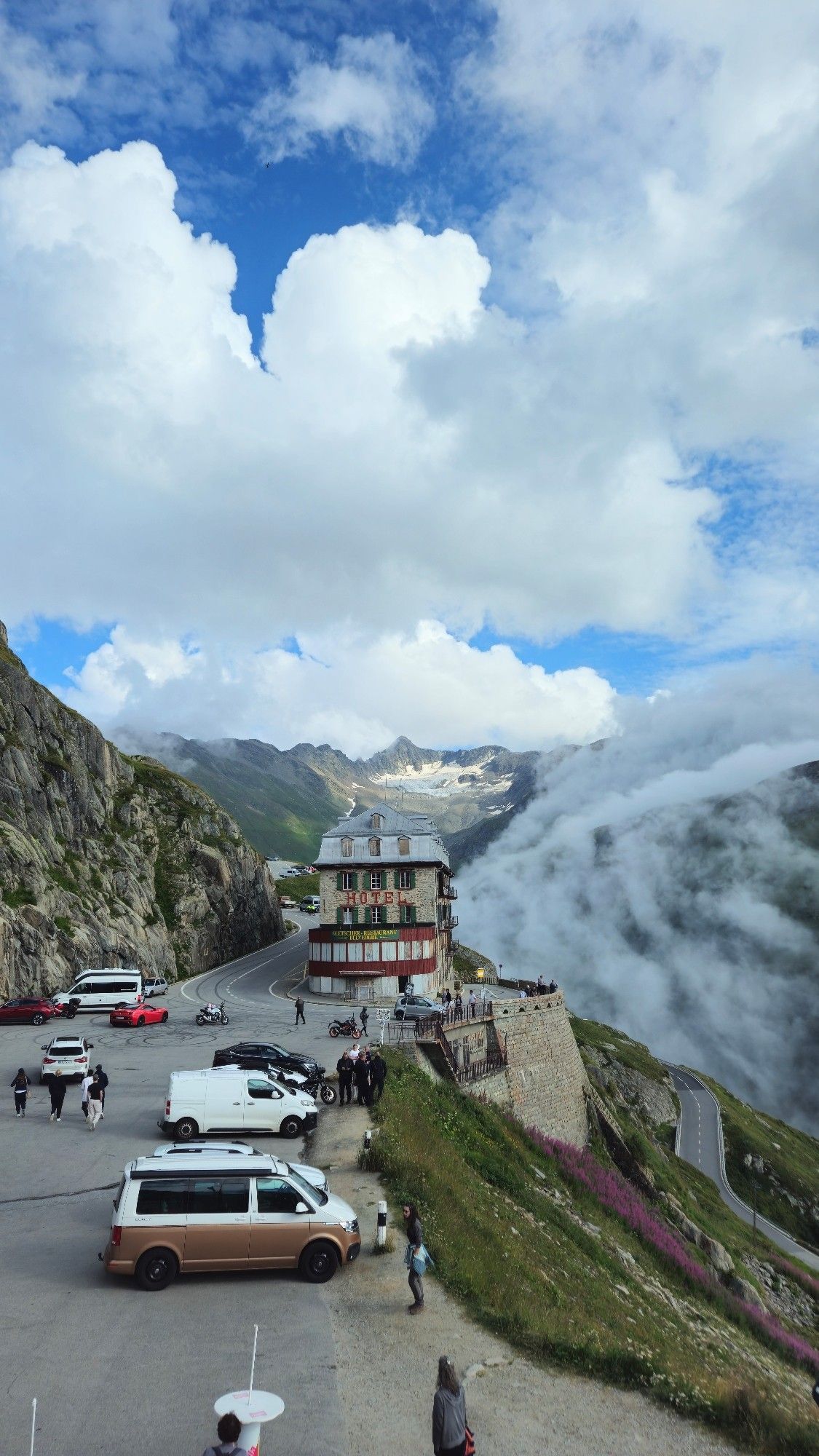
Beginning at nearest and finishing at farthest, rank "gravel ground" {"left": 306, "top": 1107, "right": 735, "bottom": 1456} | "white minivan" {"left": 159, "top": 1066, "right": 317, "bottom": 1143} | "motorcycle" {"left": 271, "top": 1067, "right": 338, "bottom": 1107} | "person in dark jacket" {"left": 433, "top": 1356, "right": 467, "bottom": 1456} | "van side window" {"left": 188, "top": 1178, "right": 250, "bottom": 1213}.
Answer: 1. "person in dark jacket" {"left": 433, "top": 1356, "right": 467, "bottom": 1456}
2. "gravel ground" {"left": 306, "top": 1107, "right": 735, "bottom": 1456}
3. "van side window" {"left": 188, "top": 1178, "right": 250, "bottom": 1213}
4. "white minivan" {"left": 159, "top": 1066, "right": 317, "bottom": 1143}
5. "motorcycle" {"left": 271, "top": 1067, "right": 338, "bottom": 1107}

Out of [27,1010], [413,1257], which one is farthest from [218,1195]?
[27,1010]

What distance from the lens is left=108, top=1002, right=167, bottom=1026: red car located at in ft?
158

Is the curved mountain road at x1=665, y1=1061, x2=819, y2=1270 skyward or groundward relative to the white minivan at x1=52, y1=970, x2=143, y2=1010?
groundward

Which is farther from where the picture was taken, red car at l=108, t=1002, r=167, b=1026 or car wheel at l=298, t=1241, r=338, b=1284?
red car at l=108, t=1002, r=167, b=1026

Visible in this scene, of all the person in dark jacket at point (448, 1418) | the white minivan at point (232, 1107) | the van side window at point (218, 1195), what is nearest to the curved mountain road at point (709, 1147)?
the white minivan at point (232, 1107)

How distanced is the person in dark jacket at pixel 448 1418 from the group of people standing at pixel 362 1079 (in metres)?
19.5

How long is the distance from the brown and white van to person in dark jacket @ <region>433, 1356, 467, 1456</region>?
6041 millimetres

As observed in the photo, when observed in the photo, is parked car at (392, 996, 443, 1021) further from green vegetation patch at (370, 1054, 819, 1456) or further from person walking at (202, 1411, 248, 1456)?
person walking at (202, 1411, 248, 1456)

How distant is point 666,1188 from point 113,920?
4372 centimetres

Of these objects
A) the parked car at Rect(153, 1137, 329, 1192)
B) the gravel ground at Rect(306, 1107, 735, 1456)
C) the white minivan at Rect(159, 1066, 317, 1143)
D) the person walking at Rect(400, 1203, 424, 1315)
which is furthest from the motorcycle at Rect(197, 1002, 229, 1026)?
the person walking at Rect(400, 1203, 424, 1315)

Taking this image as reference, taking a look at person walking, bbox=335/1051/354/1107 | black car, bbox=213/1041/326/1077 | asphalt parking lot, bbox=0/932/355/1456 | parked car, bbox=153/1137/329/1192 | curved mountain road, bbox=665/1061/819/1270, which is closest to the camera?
asphalt parking lot, bbox=0/932/355/1456

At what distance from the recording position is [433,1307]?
15.1m

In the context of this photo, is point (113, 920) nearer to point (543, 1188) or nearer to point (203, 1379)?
point (543, 1188)

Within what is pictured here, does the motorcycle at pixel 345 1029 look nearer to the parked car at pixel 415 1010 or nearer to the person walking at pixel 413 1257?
the parked car at pixel 415 1010
